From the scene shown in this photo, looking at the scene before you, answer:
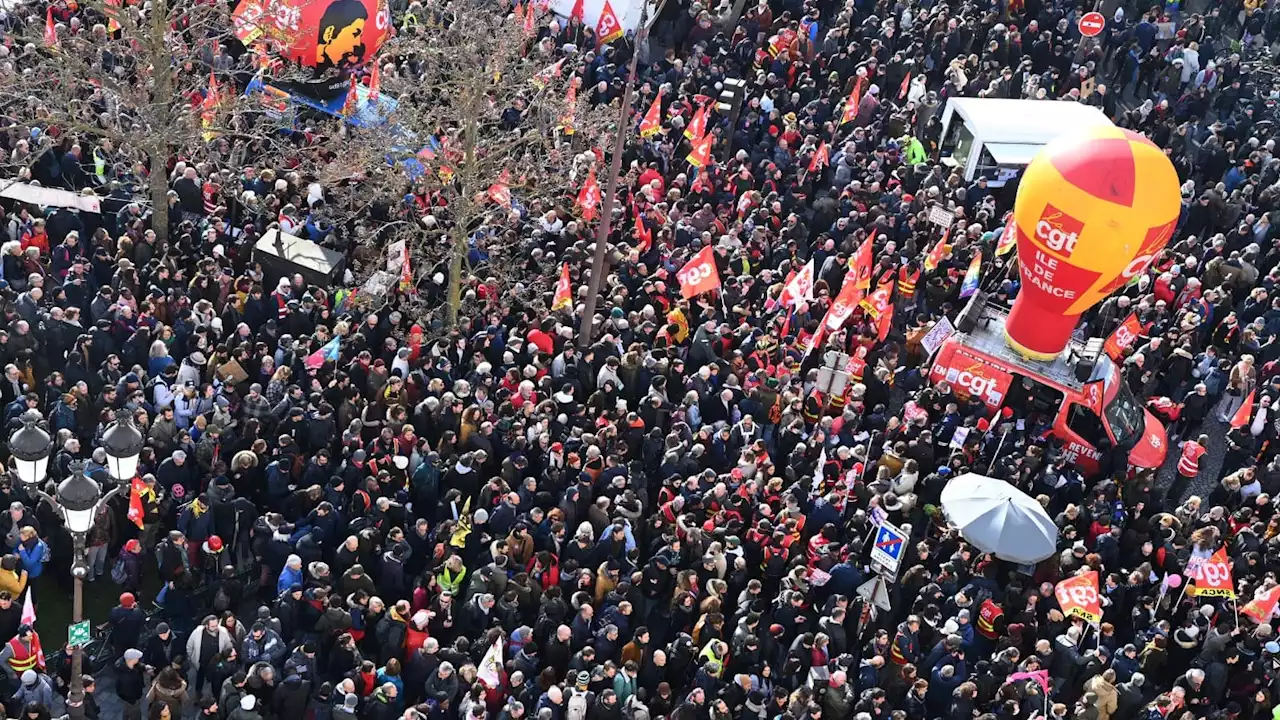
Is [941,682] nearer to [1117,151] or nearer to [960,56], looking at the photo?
[1117,151]

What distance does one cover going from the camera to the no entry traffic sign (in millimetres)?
34438

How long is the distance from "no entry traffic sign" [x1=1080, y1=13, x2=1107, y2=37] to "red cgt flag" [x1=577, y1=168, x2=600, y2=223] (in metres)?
12.9

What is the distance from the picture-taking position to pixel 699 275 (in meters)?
25.2

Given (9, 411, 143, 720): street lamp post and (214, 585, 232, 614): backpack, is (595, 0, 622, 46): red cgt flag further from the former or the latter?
(9, 411, 143, 720): street lamp post

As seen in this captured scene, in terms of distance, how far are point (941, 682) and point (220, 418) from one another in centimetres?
925

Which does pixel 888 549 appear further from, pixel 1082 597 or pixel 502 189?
pixel 502 189

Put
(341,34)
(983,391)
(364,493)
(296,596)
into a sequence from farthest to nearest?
(341,34)
(983,391)
(364,493)
(296,596)

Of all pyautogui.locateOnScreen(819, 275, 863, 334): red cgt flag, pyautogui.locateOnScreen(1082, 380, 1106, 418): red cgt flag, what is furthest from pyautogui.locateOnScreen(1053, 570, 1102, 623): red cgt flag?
pyautogui.locateOnScreen(819, 275, 863, 334): red cgt flag

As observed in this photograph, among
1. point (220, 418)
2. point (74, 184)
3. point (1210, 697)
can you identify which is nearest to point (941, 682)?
point (1210, 697)

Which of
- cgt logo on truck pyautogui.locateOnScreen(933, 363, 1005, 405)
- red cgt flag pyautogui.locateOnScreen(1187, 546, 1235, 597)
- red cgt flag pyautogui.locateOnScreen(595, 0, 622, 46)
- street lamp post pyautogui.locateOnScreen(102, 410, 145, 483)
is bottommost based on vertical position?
cgt logo on truck pyautogui.locateOnScreen(933, 363, 1005, 405)

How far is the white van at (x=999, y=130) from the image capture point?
1227 inches

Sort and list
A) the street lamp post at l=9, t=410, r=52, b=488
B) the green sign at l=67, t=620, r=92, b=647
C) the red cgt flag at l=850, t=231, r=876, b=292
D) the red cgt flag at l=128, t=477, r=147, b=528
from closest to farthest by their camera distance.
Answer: the street lamp post at l=9, t=410, r=52, b=488 → the green sign at l=67, t=620, r=92, b=647 → the red cgt flag at l=128, t=477, r=147, b=528 → the red cgt flag at l=850, t=231, r=876, b=292

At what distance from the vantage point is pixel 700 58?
33.1 meters

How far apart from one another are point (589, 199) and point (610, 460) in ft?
22.9
